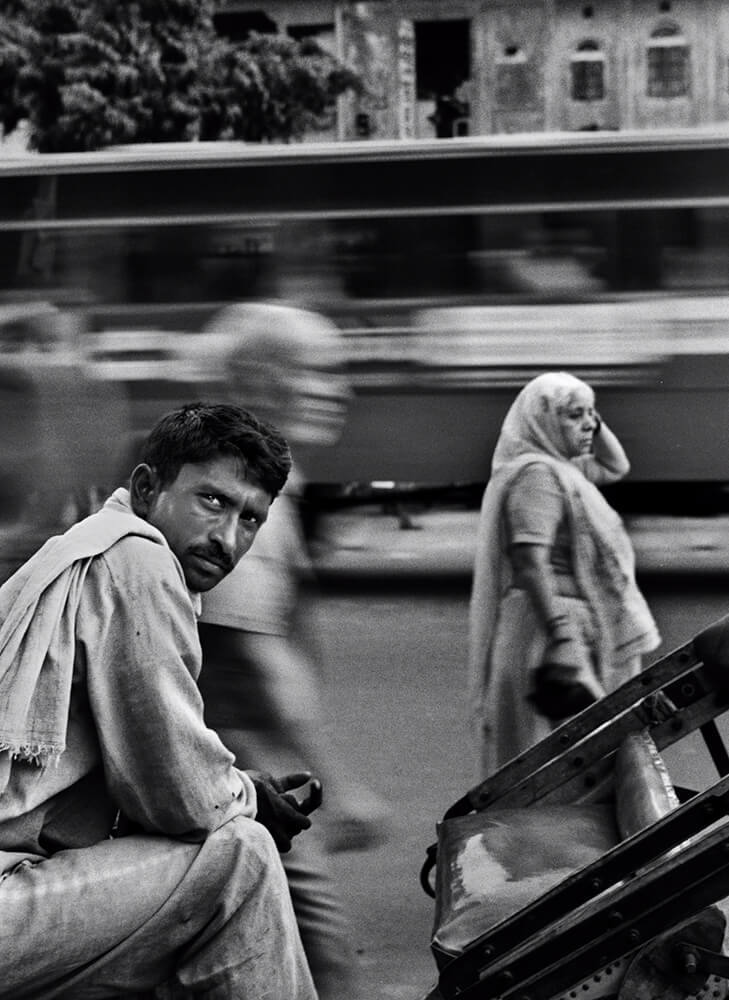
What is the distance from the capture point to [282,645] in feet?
14.0

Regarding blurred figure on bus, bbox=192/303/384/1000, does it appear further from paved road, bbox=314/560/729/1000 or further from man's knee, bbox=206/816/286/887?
man's knee, bbox=206/816/286/887

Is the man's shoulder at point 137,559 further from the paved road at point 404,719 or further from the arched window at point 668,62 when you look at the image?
the arched window at point 668,62

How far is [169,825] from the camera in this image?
247 centimetres

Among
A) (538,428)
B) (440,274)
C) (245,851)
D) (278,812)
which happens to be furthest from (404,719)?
(245,851)

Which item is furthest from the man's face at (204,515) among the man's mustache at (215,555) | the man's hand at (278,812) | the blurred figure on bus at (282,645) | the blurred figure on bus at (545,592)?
the blurred figure on bus at (545,592)

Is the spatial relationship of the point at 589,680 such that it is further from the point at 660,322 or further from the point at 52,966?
the point at 660,322

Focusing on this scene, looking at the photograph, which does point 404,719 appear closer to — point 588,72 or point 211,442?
point 211,442

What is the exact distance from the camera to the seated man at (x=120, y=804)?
2387 millimetres

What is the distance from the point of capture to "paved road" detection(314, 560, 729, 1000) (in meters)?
4.79

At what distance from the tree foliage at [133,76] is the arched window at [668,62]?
42.0 ft

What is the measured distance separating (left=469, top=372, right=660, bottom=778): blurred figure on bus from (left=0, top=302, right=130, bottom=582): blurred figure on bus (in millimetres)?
6503

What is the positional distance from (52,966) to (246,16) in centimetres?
4087

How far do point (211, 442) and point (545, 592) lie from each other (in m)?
2.50

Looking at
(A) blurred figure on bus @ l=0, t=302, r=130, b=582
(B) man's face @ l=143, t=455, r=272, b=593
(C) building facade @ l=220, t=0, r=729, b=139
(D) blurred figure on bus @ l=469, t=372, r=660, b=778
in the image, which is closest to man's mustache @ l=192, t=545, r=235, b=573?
(B) man's face @ l=143, t=455, r=272, b=593
